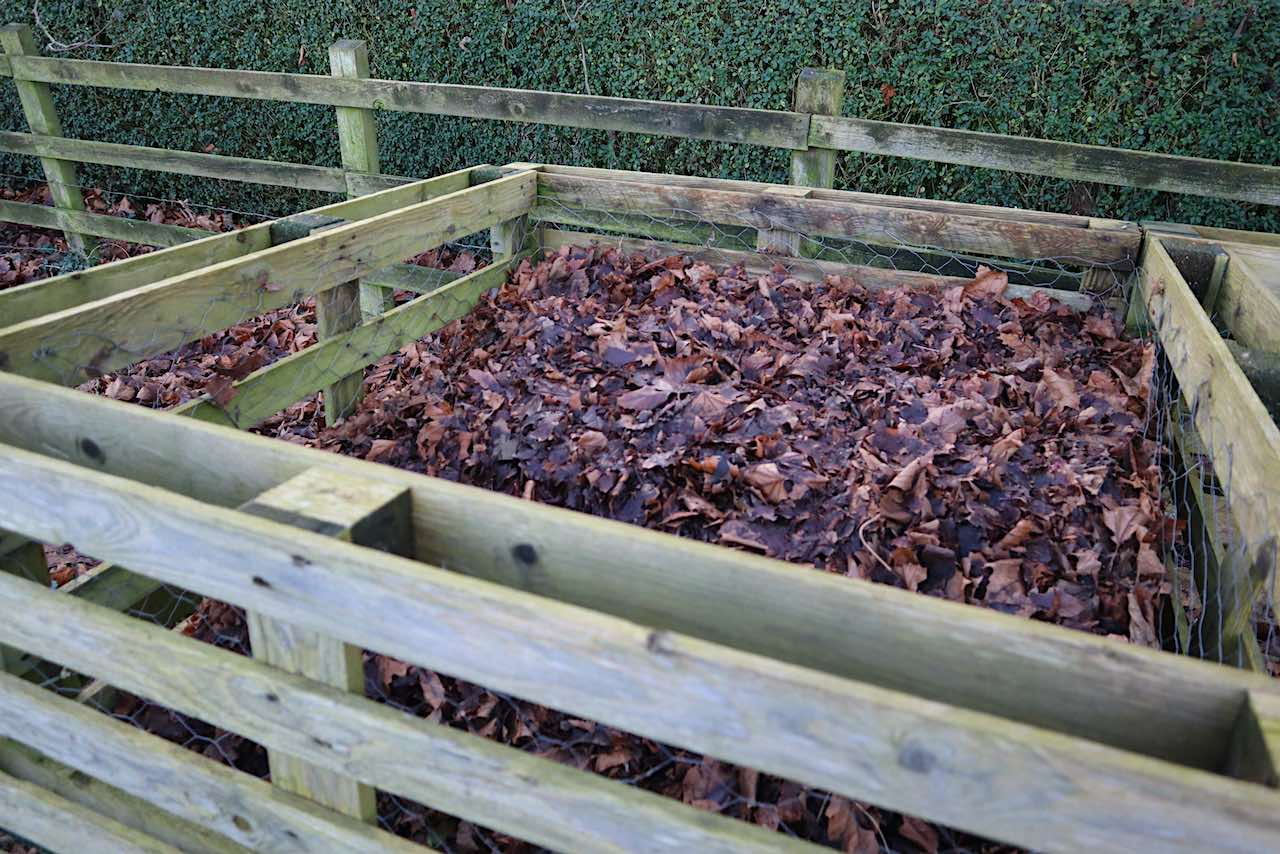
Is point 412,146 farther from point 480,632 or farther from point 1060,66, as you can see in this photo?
point 480,632

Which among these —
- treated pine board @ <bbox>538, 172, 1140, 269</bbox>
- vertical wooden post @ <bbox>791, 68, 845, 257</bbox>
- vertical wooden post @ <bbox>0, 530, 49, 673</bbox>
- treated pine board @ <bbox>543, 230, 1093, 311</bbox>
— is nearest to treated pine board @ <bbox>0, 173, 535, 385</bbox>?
vertical wooden post @ <bbox>0, 530, 49, 673</bbox>

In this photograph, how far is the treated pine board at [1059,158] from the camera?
14.9 feet

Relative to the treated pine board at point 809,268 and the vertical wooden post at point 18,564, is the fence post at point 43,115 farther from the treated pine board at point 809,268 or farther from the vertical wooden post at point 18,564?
the vertical wooden post at point 18,564

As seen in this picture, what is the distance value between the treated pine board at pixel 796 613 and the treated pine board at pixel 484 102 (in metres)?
3.84

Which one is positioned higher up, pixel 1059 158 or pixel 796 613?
pixel 1059 158

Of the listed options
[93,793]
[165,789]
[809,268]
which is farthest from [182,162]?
[165,789]

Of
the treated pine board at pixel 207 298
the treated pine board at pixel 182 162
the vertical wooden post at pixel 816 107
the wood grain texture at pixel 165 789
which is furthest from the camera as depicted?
the treated pine board at pixel 182 162

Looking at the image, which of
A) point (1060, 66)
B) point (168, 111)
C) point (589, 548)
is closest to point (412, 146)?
point (168, 111)

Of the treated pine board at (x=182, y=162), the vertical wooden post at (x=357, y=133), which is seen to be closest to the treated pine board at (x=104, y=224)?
the treated pine board at (x=182, y=162)

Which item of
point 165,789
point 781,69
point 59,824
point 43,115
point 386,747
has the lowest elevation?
point 59,824

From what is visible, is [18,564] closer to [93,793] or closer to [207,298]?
[93,793]

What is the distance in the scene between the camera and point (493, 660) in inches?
54.9

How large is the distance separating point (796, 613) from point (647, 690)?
0.27 metres

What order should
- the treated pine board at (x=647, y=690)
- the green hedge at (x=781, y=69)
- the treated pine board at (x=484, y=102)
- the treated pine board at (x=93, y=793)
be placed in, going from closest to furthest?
1. the treated pine board at (x=647, y=690)
2. the treated pine board at (x=93, y=793)
3. the treated pine board at (x=484, y=102)
4. the green hedge at (x=781, y=69)
